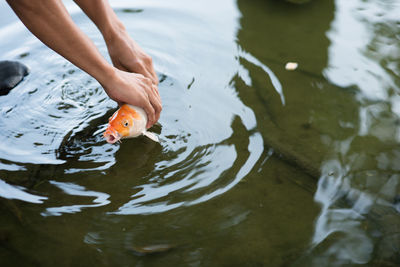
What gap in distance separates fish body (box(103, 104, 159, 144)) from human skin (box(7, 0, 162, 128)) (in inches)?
1.4

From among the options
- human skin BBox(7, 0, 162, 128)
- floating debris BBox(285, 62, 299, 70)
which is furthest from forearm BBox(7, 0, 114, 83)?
floating debris BBox(285, 62, 299, 70)

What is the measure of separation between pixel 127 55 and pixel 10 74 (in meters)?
0.97

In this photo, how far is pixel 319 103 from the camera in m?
2.77

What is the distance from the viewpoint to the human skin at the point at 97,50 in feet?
6.33

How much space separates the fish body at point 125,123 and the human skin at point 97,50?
35 millimetres

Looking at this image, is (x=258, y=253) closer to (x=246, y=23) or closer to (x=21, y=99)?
(x=21, y=99)

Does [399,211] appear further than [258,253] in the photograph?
Yes

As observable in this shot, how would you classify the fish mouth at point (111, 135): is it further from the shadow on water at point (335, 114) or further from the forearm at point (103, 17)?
the shadow on water at point (335, 114)

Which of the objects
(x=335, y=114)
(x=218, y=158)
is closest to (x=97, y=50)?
(x=218, y=158)

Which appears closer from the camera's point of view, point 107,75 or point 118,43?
point 107,75

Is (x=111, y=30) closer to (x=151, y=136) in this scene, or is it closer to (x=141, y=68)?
(x=141, y=68)

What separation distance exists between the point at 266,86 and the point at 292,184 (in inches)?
33.2

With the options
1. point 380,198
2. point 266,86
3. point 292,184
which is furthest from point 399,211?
point 266,86

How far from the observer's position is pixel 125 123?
220cm
